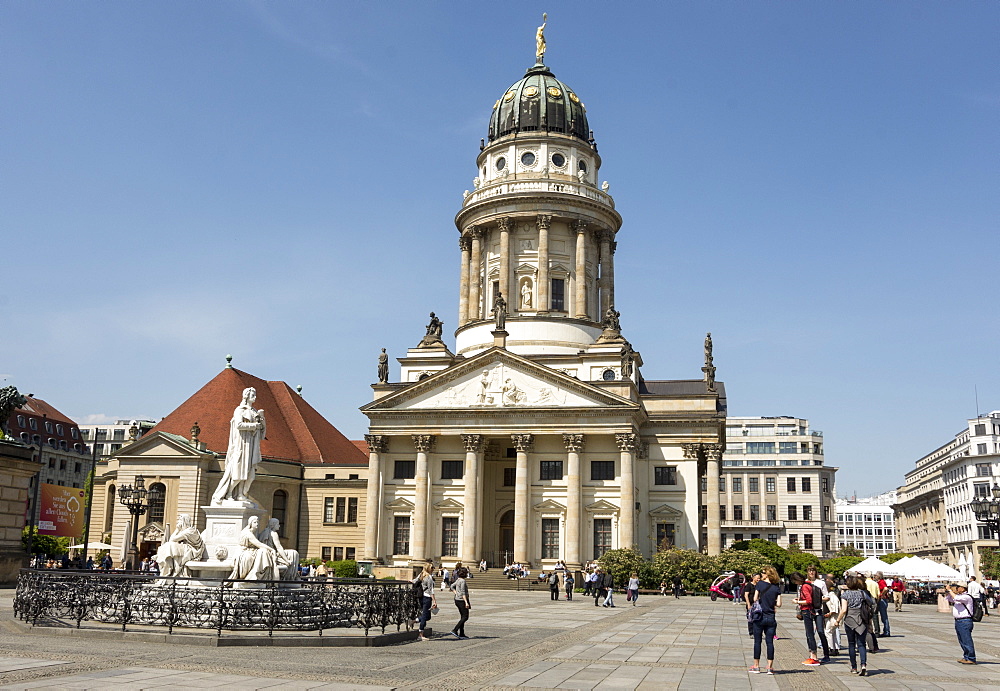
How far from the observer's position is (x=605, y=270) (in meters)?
72.5

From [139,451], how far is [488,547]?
24.3m

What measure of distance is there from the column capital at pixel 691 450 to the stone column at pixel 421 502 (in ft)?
56.1

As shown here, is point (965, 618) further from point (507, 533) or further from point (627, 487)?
point (507, 533)

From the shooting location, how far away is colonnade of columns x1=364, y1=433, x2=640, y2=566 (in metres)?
57.6

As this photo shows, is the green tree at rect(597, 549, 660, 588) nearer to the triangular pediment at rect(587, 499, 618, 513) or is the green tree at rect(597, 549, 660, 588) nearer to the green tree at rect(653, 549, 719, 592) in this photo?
the green tree at rect(653, 549, 719, 592)

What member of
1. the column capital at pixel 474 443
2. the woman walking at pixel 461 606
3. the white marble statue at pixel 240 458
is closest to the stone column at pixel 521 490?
the column capital at pixel 474 443

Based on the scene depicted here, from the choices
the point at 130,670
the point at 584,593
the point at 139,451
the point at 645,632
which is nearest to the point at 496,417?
the point at 584,593

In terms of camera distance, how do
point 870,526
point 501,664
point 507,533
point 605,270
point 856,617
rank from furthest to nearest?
point 870,526 → point 605,270 → point 507,533 → point 856,617 → point 501,664

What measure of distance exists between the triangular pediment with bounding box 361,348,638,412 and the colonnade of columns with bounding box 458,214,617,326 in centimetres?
1029

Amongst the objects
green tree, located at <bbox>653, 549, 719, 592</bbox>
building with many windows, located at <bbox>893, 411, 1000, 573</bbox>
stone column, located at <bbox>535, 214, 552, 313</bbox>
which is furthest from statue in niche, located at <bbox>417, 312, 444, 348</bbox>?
building with many windows, located at <bbox>893, 411, 1000, 573</bbox>

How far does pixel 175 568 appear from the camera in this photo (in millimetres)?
21219

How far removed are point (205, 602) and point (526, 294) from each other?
53.0 m

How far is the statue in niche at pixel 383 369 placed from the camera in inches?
2581

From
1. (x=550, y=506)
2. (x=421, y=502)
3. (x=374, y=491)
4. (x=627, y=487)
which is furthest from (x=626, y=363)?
(x=374, y=491)
